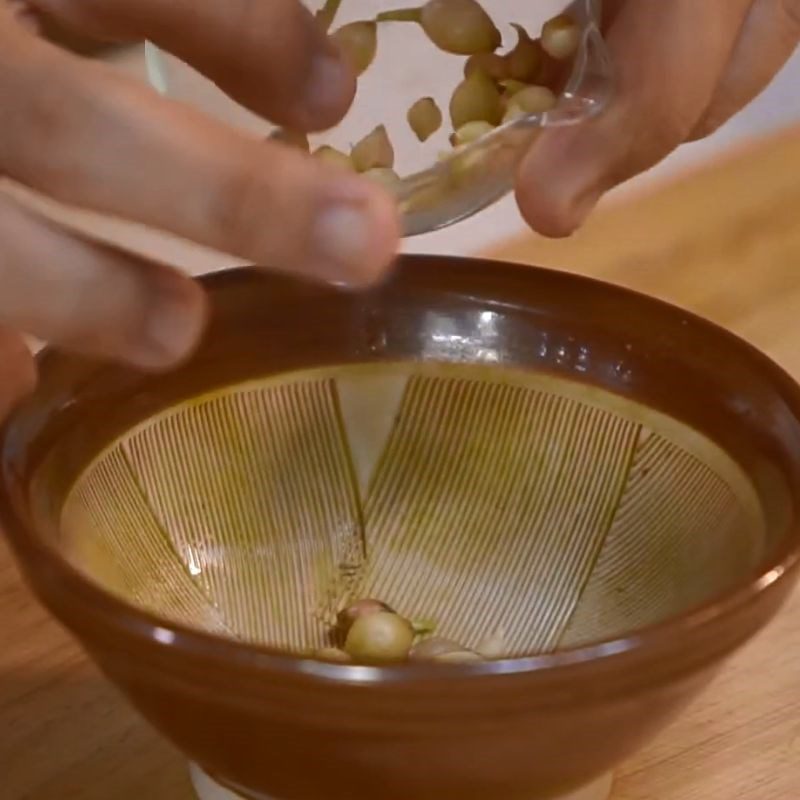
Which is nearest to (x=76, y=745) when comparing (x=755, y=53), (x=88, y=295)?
(x=88, y=295)

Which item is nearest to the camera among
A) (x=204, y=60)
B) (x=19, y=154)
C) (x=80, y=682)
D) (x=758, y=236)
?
(x=19, y=154)

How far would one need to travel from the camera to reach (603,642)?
51 cm

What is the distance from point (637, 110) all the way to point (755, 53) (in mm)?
120

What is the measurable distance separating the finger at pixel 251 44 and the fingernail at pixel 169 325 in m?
0.16

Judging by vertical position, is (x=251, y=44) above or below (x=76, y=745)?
above

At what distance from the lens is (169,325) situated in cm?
50

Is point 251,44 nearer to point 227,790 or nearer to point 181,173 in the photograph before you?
point 181,173

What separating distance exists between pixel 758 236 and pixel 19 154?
0.89m

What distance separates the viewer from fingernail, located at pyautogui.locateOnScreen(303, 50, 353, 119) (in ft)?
2.09

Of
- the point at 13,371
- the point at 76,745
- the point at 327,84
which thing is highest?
the point at 327,84

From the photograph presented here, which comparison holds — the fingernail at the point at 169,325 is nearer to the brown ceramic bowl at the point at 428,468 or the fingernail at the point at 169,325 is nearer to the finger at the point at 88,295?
the finger at the point at 88,295

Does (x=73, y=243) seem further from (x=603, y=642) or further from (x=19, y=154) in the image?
(x=603, y=642)

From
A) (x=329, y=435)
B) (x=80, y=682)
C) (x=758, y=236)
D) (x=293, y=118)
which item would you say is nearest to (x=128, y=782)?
(x=80, y=682)

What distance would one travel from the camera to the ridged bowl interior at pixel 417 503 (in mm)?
706
